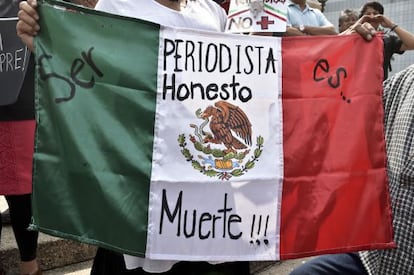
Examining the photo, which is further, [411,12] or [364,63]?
[411,12]

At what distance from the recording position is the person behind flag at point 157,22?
1.74m

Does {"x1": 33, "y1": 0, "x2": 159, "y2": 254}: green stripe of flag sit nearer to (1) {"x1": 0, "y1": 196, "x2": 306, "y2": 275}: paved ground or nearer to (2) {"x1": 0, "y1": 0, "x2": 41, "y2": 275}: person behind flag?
(2) {"x1": 0, "y1": 0, "x2": 41, "y2": 275}: person behind flag

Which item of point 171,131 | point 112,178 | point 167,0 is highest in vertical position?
point 167,0

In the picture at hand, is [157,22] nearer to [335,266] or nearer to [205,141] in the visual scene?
[205,141]

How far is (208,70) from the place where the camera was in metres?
1.81

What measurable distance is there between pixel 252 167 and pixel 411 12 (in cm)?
713

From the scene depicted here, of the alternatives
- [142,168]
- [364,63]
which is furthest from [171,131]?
[364,63]

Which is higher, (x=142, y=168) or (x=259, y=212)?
(x=142, y=168)

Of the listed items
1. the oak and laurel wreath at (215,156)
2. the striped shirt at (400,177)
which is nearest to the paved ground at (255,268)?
the striped shirt at (400,177)

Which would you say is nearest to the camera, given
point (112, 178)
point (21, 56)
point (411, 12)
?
point (112, 178)

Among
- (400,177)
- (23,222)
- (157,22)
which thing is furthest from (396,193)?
(23,222)

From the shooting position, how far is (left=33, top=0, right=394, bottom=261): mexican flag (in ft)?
5.61

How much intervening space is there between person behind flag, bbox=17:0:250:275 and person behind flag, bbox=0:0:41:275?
838 millimetres

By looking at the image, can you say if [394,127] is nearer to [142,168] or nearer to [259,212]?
[259,212]
